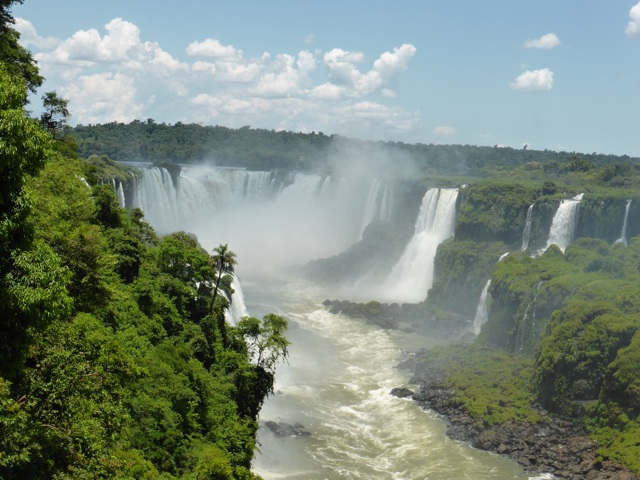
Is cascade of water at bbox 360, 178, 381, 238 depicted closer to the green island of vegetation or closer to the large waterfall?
the large waterfall

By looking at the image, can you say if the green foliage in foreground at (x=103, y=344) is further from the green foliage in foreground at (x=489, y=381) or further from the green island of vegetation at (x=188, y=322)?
the green foliage in foreground at (x=489, y=381)

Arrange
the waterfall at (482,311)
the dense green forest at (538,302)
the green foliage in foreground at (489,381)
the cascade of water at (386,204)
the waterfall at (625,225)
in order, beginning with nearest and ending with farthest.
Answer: the dense green forest at (538,302), the green foliage in foreground at (489,381), the waterfall at (482,311), the waterfall at (625,225), the cascade of water at (386,204)

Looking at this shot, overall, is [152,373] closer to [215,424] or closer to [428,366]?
[215,424]

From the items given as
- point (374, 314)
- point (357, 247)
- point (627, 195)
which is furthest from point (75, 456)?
point (357, 247)

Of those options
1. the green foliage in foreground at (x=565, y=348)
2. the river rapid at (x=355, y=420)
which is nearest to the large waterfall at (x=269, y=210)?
the river rapid at (x=355, y=420)

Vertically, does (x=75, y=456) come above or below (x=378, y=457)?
above

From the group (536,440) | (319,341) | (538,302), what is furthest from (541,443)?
(319,341)
